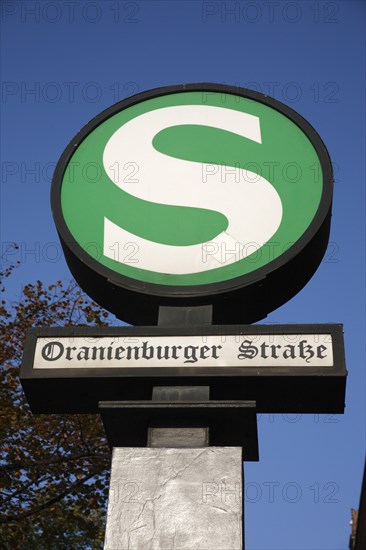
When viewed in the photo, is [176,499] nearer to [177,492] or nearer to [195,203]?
Answer: [177,492]

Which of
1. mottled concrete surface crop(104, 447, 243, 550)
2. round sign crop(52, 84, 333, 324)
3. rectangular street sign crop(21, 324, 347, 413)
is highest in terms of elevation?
round sign crop(52, 84, 333, 324)

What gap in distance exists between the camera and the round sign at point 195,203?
14.6ft

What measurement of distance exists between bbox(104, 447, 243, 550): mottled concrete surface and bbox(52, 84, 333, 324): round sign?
85 cm

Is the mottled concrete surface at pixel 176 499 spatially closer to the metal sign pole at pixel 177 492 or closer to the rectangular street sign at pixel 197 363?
the metal sign pole at pixel 177 492

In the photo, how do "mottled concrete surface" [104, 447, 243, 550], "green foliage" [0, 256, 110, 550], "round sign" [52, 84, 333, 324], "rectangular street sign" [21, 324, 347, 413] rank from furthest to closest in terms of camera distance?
"green foliage" [0, 256, 110, 550] → "round sign" [52, 84, 333, 324] → "rectangular street sign" [21, 324, 347, 413] → "mottled concrete surface" [104, 447, 243, 550]

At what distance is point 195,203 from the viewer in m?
4.66

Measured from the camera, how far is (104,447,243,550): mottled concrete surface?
11.8 feet

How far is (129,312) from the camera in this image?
4.57 m

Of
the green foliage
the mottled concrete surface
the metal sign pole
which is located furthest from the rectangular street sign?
the green foliage

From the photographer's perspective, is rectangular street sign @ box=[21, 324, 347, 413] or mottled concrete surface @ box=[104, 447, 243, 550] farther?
rectangular street sign @ box=[21, 324, 347, 413]

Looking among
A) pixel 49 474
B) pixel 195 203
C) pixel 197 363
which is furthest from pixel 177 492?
pixel 49 474

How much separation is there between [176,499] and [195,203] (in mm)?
1609

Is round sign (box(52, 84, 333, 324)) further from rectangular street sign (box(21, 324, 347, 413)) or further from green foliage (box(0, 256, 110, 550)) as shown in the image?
green foliage (box(0, 256, 110, 550))

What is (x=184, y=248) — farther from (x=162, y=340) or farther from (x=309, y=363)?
(x=309, y=363)
